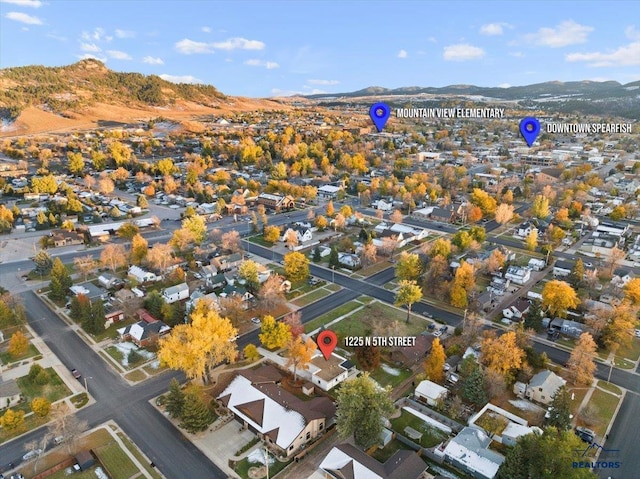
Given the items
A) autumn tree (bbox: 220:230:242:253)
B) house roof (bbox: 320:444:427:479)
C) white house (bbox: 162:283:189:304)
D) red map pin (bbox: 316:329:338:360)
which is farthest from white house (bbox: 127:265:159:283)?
house roof (bbox: 320:444:427:479)

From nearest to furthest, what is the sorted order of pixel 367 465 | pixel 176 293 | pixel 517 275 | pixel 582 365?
1. pixel 367 465
2. pixel 582 365
3. pixel 176 293
4. pixel 517 275

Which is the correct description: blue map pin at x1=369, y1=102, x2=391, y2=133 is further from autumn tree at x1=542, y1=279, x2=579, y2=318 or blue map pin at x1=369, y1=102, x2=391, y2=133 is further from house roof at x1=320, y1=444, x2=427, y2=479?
house roof at x1=320, y1=444, x2=427, y2=479

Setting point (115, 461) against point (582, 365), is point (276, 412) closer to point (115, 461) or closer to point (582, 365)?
point (115, 461)

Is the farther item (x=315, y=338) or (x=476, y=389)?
(x=315, y=338)

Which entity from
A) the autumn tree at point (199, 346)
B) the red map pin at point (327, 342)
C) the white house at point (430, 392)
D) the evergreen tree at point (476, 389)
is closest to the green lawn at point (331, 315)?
the red map pin at point (327, 342)

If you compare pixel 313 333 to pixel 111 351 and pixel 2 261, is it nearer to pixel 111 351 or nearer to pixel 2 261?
pixel 111 351

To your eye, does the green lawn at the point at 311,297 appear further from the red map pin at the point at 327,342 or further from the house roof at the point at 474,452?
the house roof at the point at 474,452

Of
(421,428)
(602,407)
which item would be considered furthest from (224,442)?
(602,407)
